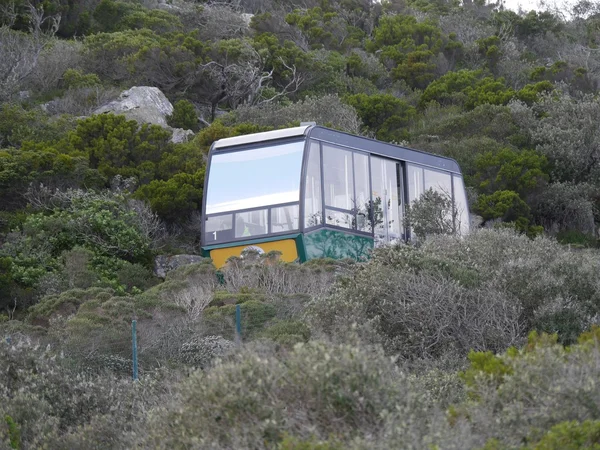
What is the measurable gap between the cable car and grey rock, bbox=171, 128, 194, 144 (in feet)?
38.6

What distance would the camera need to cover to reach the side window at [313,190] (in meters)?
17.6

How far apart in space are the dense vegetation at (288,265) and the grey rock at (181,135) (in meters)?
1.51

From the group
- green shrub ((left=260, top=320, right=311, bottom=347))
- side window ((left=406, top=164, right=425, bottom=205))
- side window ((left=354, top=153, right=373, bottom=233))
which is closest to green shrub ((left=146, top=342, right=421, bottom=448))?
green shrub ((left=260, top=320, right=311, bottom=347))

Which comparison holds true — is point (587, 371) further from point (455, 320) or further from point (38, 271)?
point (38, 271)

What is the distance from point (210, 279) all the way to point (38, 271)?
12.4ft

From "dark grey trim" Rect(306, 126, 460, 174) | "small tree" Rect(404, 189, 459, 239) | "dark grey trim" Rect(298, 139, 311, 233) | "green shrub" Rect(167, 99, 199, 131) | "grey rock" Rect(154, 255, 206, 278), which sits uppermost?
"green shrub" Rect(167, 99, 199, 131)

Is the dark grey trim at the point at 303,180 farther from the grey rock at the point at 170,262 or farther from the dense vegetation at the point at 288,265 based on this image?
the grey rock at the point at 170,262

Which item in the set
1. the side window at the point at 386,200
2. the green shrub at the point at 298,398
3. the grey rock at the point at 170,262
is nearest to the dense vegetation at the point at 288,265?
the green shrub at the point at 298,398

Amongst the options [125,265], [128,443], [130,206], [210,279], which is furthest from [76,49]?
[128,443]

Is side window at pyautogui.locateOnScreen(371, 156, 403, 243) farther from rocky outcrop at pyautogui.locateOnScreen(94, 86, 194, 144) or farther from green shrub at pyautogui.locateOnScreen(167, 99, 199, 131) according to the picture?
green shrub at pyautogui.locateOnScreen(167, 99, 199, 131)

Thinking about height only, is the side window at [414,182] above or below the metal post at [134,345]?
above

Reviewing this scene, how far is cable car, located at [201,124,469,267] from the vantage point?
17719mm

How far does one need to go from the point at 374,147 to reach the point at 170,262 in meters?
4.72

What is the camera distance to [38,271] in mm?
18953
